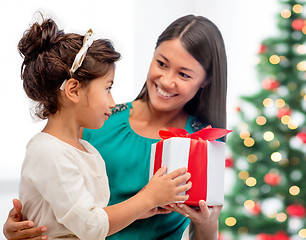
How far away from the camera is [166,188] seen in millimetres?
1360

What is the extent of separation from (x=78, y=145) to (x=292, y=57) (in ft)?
8.27

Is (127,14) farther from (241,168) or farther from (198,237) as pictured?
(198,237)

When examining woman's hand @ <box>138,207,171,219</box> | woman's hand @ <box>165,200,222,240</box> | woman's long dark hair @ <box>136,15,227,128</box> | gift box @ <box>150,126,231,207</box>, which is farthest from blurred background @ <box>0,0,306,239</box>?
gift box @ <box>150,126,231,207</box>

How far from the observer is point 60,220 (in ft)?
4.09

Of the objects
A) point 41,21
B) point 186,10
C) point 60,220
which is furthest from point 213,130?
point 186,10

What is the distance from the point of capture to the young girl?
1249 mm

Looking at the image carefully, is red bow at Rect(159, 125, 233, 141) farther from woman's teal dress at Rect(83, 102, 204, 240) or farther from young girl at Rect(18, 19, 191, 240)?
woman's teal dress at Rect(83, 102, 204, 240)

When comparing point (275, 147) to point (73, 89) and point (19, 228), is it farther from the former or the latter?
point (19, 228)

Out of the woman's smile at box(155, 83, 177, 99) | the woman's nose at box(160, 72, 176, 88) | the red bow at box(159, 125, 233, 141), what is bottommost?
the red bow at box(159, 125, 233, 141)

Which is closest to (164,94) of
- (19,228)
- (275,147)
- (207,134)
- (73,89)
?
(207,134)

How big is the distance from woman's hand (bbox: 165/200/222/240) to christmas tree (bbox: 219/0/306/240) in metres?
1.86

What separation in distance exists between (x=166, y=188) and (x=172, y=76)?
52cm

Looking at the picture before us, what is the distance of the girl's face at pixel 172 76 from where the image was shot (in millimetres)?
1688

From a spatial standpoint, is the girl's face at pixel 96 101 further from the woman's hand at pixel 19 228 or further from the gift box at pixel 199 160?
the woman's hand at pixel 19 228
